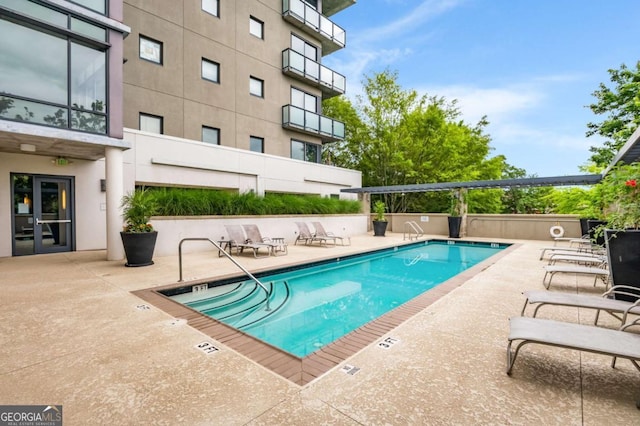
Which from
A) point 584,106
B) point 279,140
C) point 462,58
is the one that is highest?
point 462,58

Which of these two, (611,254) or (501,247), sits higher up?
(611,254)

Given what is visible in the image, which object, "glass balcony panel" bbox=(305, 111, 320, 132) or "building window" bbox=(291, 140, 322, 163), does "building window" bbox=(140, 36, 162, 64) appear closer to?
"building window" bbox=(291, 140, 322, 163)

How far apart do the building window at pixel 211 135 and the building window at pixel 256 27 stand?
543 centimetres

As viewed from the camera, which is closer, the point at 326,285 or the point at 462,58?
the point at 326,285

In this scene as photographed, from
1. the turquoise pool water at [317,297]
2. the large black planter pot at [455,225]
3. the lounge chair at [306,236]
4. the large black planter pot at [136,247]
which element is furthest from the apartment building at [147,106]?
the large black planter pot at [455,225]

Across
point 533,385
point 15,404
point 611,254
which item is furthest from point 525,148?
point 15,404

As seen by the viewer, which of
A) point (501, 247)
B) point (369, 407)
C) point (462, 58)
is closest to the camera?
point (369, 407)

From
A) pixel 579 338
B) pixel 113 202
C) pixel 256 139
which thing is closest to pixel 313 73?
pixel 256 139

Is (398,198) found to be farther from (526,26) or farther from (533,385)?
(533,385)

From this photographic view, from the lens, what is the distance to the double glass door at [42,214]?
8.52 meters

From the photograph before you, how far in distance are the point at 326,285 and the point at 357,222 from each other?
9792mm

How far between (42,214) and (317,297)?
28.2ft

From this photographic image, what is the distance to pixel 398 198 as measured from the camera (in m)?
23.5

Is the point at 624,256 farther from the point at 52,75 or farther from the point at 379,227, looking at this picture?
the point at 52,75
